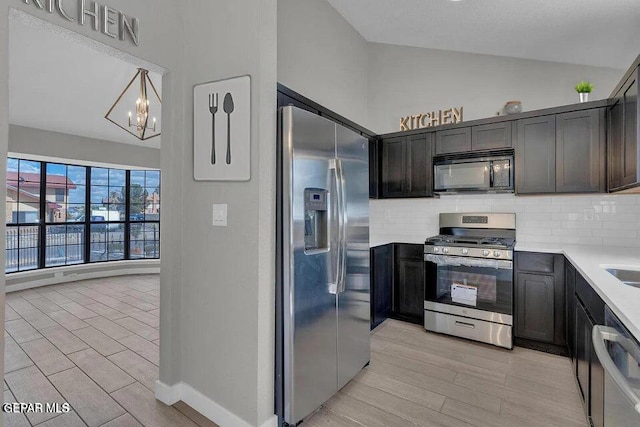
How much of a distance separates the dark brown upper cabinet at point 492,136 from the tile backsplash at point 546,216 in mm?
570

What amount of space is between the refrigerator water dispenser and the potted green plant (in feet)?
8.75

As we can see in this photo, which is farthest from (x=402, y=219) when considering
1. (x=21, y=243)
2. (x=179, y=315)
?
(x=21, y=243)

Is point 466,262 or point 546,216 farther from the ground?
point 546,216

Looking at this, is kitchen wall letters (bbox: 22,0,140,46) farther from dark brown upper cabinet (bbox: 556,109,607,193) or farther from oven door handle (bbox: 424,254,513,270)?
dark brown upper cabinet (bbox: 556,109,607,193)

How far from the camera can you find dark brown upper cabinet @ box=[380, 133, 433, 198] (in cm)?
367

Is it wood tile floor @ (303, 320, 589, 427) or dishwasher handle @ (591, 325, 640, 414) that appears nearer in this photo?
dishwasher handle @ (591, 325, 640, 414)

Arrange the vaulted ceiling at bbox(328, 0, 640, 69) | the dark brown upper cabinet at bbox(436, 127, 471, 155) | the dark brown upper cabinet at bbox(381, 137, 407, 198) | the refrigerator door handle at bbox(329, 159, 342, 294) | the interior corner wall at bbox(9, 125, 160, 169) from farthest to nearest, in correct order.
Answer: the interior corner wall at bbox(9, 125, 160, 169) < the dark brown upper cabinet at bbox(381, 137, 407, 198) < the dark brown upper cabinet at bbox(436, 127, 471, 155) < the vaulted ceiling at bbox(328, 0, 640, 69) < the refrigerator door handle at bbox(329, 159, 342, 294)

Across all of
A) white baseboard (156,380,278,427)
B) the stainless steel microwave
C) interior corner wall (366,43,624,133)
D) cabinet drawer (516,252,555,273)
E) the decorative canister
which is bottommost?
white baseboard (156,380,278,427)

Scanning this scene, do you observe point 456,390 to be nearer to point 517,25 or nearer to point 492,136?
point 492,136

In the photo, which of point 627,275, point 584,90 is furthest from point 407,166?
point 627,275

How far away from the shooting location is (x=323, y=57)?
361 centimetres

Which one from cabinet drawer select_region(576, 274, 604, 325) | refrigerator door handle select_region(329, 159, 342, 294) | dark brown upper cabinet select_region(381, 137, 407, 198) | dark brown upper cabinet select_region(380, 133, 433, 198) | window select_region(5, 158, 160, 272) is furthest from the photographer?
window select_region(5, 158, 160, 272)

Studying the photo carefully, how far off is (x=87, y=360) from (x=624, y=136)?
15.0ft

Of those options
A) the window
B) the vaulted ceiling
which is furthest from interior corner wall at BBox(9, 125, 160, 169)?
the vaulted ceiling
